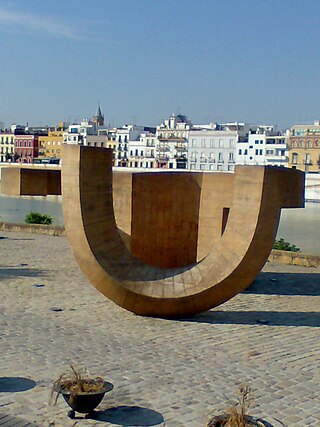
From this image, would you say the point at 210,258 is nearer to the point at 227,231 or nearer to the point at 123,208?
the point at 227,231

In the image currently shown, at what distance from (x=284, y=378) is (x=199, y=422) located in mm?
1866

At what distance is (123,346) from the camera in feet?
29.3

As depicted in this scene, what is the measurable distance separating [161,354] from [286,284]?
20.4 ft

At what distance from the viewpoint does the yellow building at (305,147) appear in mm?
76938

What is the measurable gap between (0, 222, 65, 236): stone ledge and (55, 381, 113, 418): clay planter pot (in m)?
15.3

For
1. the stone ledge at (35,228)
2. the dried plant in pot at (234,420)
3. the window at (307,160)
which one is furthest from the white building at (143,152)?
the dried plant in pot at (234,420)

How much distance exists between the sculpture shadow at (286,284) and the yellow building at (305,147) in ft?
206

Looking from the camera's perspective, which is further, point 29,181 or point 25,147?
point 25,147

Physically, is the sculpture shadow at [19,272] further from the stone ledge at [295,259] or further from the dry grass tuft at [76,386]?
the dry grass tuft at [76,386]

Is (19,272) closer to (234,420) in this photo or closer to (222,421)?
(222,421)

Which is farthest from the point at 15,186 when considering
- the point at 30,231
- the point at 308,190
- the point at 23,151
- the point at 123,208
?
the point at 23,151

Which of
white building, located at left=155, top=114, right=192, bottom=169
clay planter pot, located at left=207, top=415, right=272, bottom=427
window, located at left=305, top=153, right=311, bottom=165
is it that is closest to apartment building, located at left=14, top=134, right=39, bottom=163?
white building, located at left=155, top=114, right=192, bottom=169

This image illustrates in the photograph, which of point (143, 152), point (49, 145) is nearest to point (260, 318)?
point (143, 152)

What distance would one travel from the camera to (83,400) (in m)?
6.32
